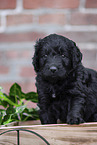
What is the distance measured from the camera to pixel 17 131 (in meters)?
1.27

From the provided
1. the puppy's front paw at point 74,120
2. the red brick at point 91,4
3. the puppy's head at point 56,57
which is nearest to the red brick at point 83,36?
the red brick at point 91,4

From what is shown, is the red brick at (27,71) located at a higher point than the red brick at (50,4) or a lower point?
lower

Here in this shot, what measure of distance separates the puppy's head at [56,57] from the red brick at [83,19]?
924 mm

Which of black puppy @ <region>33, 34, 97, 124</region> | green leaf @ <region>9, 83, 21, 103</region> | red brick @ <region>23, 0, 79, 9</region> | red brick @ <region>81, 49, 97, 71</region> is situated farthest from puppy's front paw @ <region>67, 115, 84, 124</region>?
red brick @ <region>23, 0, 79, 9</region>

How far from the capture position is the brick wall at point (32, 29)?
87.7 inches

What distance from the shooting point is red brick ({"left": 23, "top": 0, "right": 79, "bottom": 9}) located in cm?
223

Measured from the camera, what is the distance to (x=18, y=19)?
91.4 inches

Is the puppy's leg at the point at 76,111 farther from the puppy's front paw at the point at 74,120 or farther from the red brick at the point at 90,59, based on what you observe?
the red brick at the point at 90,59

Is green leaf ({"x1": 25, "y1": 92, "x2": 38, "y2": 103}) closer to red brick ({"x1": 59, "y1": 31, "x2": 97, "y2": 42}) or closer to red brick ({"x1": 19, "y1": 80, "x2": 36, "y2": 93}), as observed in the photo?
red brick ({"x1": 19, "y1": 80, "x2": 36, "y2": 93})

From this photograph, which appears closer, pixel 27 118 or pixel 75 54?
pixel 75 54

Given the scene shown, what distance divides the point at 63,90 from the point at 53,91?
0.19 feet

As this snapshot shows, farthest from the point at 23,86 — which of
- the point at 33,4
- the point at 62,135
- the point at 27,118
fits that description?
the point at 62,135

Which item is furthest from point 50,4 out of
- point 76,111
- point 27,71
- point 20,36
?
point 76,111

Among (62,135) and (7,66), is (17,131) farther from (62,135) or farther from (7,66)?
(7,66)
